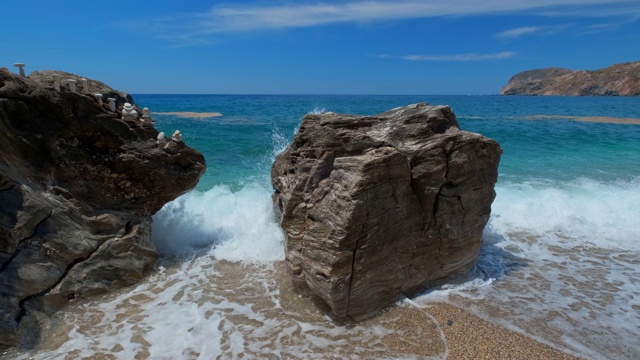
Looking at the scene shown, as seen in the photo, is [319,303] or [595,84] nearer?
[319,303]

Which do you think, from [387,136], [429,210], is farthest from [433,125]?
[429,210]

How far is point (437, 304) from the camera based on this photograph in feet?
20.5

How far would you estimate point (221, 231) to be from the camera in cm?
925

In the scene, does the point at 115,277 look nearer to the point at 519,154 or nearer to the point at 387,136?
the point at 387,136

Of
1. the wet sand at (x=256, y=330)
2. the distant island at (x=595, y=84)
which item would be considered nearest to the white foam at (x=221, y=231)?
the wet sand at (x=256, y=330)

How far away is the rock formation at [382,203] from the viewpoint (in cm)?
574

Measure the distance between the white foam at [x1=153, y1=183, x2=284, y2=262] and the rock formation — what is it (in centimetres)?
174

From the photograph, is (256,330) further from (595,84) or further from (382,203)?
(595,84)

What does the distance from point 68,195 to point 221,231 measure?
11.4 feet

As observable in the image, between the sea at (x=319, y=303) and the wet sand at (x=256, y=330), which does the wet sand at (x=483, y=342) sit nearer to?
the wet sand at (x=256, y=330)

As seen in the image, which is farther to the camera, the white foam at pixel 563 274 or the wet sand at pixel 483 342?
the white foam at pixel 563 274

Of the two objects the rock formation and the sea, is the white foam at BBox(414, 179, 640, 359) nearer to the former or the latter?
the sea

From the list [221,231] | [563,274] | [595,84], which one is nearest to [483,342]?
[563,274]

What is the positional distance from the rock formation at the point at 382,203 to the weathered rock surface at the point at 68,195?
2.71 m
